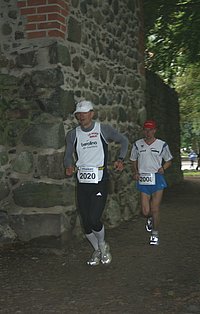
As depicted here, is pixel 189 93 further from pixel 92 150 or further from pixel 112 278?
pixel 112 278

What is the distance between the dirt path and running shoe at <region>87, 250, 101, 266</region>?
A: 94 millimetres

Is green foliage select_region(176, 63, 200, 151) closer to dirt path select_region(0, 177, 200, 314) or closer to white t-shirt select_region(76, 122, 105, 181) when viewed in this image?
dirt path select_region(0, 177, 200, 314)

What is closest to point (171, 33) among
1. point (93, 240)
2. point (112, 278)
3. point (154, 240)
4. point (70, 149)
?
point (154, 240)

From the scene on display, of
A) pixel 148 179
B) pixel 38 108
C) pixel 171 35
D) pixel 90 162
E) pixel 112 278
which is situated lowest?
pixel 112 278

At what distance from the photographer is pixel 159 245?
6.27 metres

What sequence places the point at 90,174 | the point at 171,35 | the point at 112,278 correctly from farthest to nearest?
the point at 171,35
the point at 90,174
the point at 112,278

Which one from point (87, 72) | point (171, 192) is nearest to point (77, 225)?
point (87, 72)

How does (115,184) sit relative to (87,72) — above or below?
below

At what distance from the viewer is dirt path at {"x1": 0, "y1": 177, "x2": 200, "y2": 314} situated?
404 cm

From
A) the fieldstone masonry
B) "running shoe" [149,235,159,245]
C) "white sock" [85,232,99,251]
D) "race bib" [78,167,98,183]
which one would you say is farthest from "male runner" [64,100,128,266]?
"running shoe" [149,235,159,245]

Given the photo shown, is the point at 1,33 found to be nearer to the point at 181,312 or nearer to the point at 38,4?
the point at 38,4

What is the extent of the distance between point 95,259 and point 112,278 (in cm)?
55

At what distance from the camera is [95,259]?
Answer: 5.34 m

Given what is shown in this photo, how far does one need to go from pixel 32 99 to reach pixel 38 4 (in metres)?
1.16
